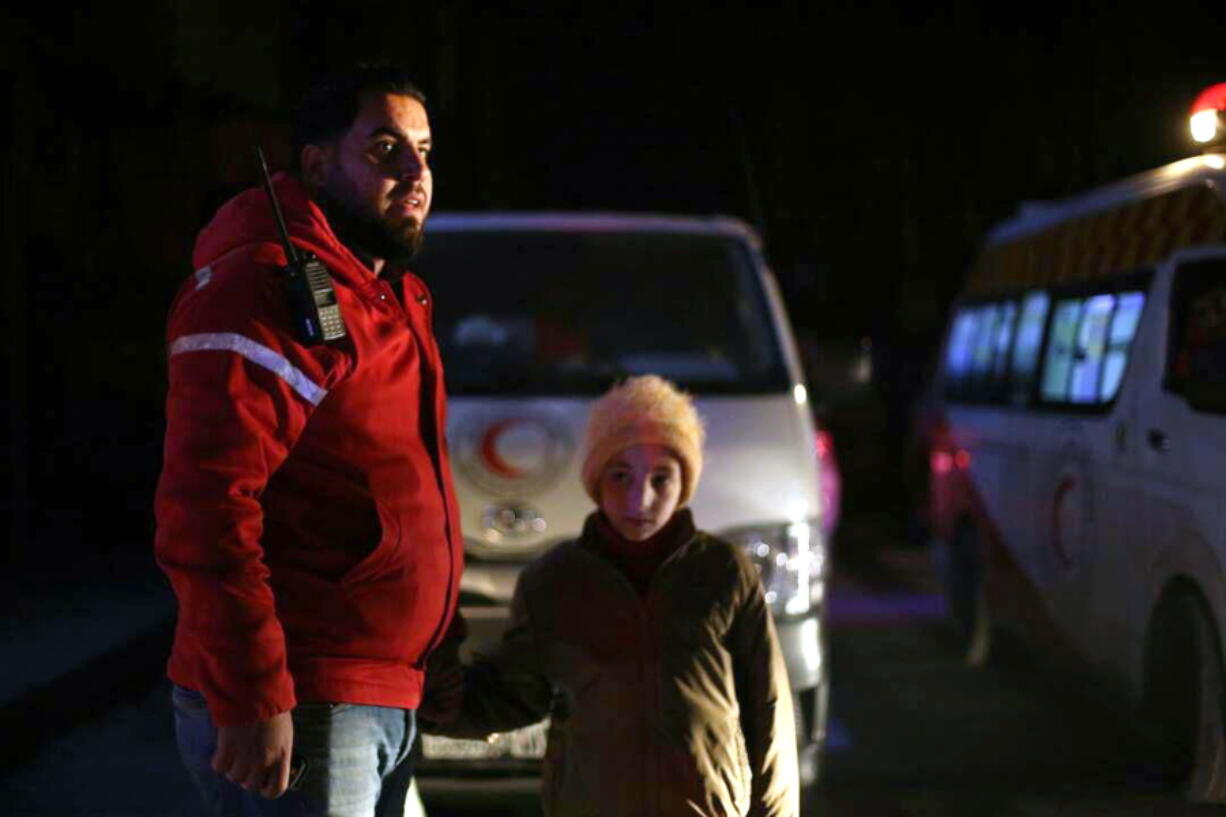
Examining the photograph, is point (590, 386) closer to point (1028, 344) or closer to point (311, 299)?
point (311, 299)

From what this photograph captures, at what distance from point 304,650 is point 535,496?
2537mm

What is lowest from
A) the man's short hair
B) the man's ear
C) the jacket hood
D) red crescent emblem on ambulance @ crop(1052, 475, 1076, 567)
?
red crescent emblem on ambulance @ crop(1052, 475, 1076, 567)

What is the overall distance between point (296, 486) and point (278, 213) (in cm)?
41

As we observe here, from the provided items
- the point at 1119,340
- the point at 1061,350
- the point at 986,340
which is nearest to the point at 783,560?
the point at 1119,340

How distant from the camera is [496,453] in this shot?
5160mm

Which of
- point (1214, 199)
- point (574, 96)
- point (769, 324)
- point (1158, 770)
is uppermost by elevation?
point (574, 96)

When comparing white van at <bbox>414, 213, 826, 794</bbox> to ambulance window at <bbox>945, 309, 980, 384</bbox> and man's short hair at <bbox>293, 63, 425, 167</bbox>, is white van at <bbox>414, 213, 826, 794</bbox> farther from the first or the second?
ambulance window at <bbox>945, 309, 980, 384</bbox>

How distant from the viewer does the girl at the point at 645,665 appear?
3135 millimetres

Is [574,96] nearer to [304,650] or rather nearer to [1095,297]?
[1095,297]

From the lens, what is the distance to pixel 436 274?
6.19 metres

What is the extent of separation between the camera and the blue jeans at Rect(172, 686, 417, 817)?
8.48 ft

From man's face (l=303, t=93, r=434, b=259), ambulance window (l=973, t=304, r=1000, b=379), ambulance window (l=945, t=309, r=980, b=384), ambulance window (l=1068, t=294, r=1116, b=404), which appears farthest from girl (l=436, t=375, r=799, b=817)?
ambulance window (l=945, t=309, r=980, b=384)

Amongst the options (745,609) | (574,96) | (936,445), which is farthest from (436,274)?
Result: (574,96)

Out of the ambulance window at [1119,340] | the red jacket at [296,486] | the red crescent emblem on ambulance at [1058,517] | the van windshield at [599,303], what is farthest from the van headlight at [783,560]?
the red crescent emblem on ambulance at [1058,517]
